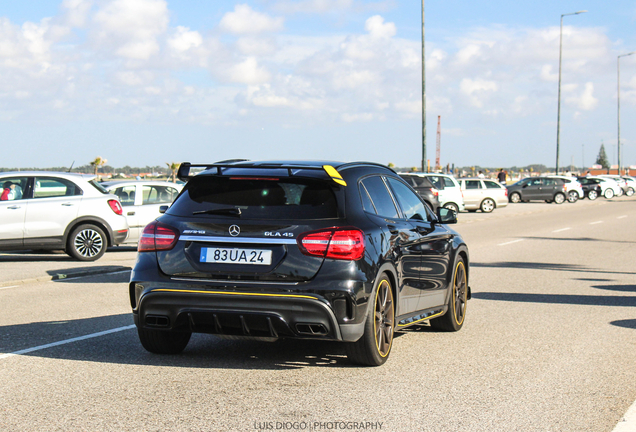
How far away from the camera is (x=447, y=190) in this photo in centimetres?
3431

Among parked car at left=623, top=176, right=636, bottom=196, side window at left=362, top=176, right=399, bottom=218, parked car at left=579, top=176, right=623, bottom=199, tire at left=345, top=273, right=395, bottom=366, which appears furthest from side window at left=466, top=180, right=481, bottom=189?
parked car at left=623, top=176, right=636, bottom=196

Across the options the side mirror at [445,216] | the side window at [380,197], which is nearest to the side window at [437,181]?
the side mirror at [445,216]

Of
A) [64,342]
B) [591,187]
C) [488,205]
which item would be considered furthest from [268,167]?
[591,187]

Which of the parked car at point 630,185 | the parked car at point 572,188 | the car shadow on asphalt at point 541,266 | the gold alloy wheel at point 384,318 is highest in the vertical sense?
the gold alloy wheel at point 384,318

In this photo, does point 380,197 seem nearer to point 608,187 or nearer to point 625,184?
point 608,187

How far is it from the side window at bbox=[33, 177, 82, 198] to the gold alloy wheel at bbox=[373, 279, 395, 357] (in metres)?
10.6

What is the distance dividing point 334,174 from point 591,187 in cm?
5830

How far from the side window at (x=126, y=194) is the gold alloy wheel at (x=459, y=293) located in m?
11.1

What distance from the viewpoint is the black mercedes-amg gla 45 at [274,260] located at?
5.92 m

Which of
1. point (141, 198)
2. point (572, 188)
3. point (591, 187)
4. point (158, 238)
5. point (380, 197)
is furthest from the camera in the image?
point (591, 187)

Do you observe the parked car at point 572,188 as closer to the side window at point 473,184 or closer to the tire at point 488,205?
the tire at point 488,205

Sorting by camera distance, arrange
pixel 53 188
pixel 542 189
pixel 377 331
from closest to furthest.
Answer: pixel 377 331 → pixel 53 188 → pixel 542 189

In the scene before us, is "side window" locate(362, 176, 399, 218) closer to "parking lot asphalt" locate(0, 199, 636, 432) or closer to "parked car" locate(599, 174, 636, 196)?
"parking lot asphalt" locate(0, 199, 636, 432)

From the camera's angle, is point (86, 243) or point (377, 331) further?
point (86, 243)
